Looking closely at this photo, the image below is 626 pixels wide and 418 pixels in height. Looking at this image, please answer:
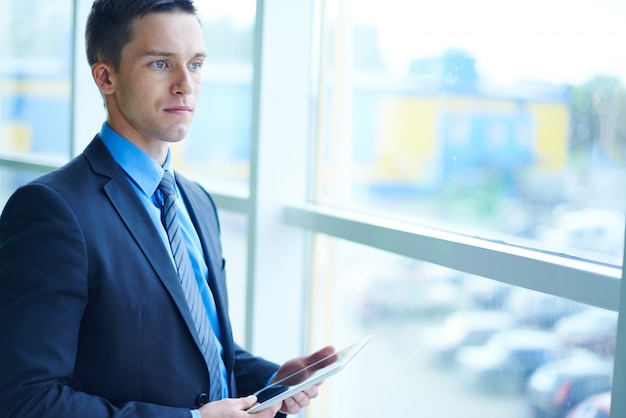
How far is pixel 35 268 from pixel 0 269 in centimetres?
8

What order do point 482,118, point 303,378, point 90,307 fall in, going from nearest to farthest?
point 90,307 < point 303,378 < point 482,118

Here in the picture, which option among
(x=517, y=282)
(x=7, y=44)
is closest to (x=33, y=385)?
(x=517, y=282)

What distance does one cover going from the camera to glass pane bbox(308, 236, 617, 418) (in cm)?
176

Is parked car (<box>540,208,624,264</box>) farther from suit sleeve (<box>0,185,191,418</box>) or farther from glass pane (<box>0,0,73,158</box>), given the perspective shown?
glass pane (<box>0,0,73,158</box>)

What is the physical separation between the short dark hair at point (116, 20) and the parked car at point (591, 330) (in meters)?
1.16

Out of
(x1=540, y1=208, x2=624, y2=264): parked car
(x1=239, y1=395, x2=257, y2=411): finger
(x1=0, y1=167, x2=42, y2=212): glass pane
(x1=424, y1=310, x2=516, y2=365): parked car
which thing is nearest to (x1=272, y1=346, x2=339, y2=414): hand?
(x1=239, y1=395, x2=257, y2=411): finger

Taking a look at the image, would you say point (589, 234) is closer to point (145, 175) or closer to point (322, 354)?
point (322, 354)

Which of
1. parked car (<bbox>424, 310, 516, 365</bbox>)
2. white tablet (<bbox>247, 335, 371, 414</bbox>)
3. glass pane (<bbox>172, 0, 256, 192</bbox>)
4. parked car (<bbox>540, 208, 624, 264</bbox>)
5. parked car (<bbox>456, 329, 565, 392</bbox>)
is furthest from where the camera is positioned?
glass pane (<bbox>172, 0, 256, 192</bbox>)

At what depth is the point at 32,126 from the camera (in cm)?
550

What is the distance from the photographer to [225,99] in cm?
333

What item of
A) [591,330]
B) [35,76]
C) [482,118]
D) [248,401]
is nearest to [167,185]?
[248,401]

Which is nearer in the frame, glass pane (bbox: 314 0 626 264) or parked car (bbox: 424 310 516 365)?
glass pane (bbox: 314 0 626 264)

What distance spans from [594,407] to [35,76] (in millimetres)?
4826

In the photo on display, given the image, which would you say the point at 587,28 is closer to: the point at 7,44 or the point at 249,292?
the point at 249,292
